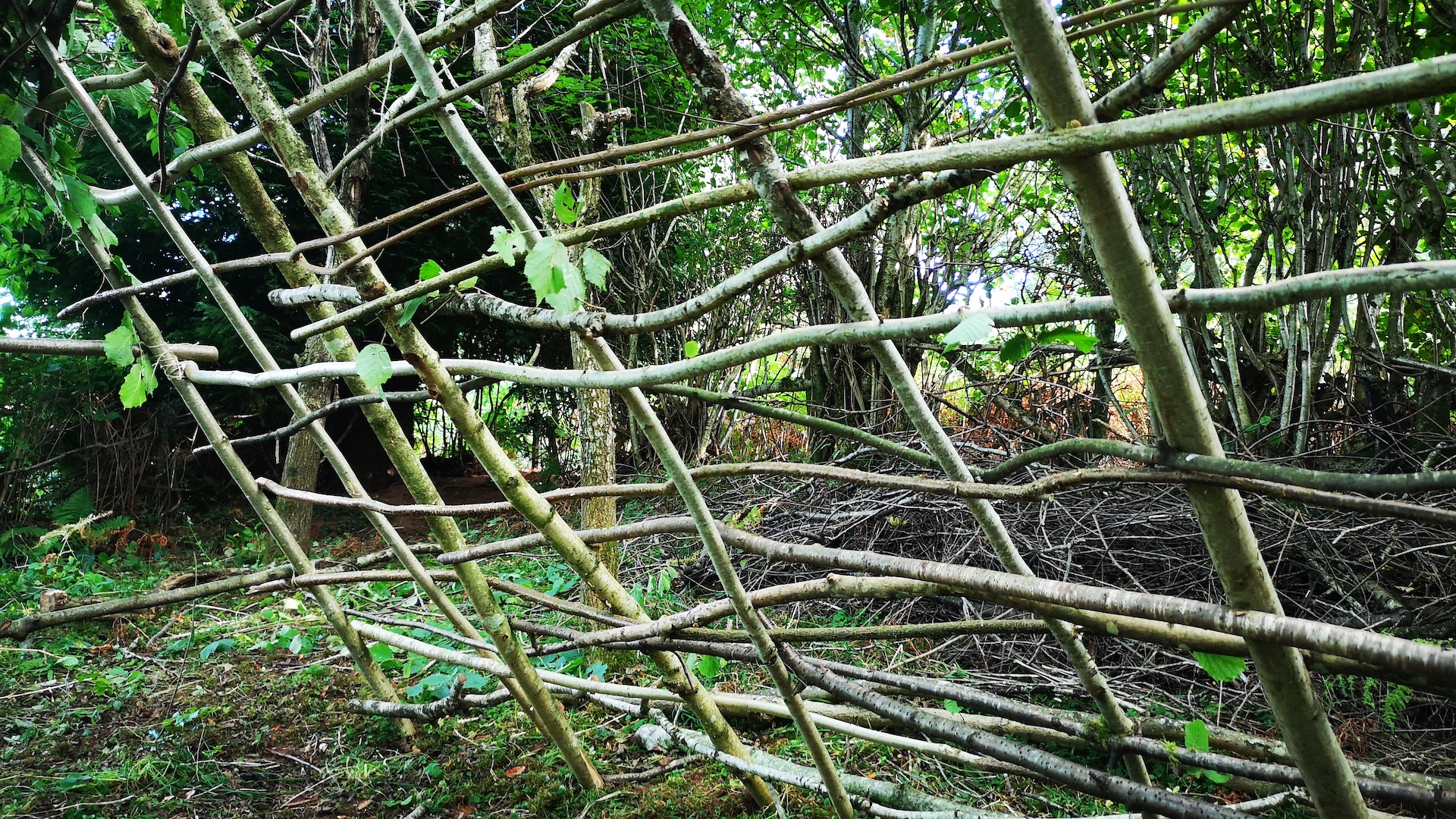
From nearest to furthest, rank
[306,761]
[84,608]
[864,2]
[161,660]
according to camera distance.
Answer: [84,608] → [306,761] → [161,660] → [864,2]

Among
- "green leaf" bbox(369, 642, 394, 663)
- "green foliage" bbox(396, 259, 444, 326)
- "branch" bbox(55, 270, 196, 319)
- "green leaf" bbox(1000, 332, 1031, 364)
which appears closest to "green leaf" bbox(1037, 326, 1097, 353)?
"green leaf" bbox(1000, 332, 1031, 364)

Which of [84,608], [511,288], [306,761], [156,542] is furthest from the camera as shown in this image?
[511,288]

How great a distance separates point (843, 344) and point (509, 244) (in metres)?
0.46

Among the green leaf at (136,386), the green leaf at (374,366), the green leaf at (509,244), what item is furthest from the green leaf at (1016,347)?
the green leaf at (136,386)

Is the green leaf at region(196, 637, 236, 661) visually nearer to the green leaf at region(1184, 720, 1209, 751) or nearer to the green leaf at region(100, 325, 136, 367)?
the green leaf at region(100, 325, 136, 367)

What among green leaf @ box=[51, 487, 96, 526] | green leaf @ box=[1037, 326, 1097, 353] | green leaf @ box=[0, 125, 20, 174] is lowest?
green leaf @ box=[51, 487, 96, 526]

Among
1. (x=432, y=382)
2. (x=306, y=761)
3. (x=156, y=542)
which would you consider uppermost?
(x=432, y=382)

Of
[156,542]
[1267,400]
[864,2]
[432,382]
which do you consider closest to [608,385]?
[432,382]

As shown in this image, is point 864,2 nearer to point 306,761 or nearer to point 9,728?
point 306,761

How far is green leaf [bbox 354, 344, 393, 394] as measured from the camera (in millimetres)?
1197

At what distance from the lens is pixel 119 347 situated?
1691 millimetres

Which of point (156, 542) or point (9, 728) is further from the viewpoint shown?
point (156, 542)

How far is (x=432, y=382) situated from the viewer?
1464 millimetres

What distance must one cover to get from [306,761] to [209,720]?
707 millimetres
